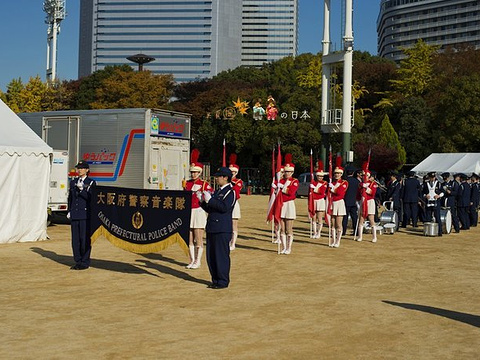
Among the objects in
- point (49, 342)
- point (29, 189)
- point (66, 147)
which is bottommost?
point (49, 342)

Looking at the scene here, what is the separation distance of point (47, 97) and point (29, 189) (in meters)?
48.7

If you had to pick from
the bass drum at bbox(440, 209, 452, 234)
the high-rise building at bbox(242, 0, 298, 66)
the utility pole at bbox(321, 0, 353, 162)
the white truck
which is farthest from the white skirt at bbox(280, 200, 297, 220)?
the high-rise building at bbox(242, 0, 298, 66)

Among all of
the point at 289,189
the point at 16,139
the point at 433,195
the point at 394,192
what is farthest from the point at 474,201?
the point at 16,139

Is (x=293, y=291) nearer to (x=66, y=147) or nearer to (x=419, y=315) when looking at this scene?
(x=419, y=315)

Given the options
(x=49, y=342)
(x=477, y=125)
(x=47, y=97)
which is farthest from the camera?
(x=47, y=97)

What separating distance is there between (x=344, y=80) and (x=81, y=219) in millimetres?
30286

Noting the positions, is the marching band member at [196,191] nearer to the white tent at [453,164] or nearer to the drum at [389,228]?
the drum at [389,228]

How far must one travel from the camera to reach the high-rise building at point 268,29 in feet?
623

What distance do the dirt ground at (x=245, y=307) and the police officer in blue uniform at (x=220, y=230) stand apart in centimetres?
40

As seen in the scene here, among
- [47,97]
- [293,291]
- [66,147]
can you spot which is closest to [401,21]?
[47,97]

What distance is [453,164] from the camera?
32.2 m

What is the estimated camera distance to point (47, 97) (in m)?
62.5

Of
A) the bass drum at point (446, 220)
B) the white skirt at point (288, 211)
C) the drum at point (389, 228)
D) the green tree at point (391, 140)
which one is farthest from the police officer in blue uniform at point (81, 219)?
the green tree at point (391, 140)

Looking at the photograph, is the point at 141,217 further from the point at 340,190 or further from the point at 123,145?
the point at 123,145
